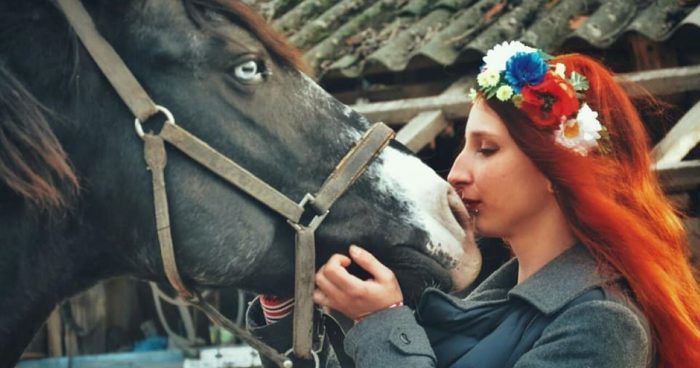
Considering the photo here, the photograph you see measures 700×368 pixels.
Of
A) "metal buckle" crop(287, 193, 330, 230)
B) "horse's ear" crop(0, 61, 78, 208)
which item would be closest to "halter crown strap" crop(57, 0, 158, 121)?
"horse's ear" crop(0, 61, 78, 208)

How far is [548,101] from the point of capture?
6.04 feet

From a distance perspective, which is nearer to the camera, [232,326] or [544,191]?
[544,191]

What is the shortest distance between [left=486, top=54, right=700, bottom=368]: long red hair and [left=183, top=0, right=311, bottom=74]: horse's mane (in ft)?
1.51

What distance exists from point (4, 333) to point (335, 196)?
0.67 meters

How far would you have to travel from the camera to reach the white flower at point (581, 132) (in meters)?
1.81

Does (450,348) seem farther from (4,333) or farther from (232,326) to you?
(4,333)

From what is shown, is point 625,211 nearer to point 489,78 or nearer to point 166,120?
point 489,78

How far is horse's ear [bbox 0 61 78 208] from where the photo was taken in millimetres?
1875

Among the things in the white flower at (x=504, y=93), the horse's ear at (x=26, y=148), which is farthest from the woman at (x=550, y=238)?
the horse's ear at (x=26, y=148)

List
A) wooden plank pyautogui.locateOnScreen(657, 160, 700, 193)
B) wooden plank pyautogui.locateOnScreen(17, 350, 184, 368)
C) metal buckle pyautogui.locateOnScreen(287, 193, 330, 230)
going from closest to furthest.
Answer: metal buckle pyautogui.locateOnScreen(287, 193, 330, 230) → wooden plank pyautogui.locateOnScreen(657, 160, 700, 193) → wooden plank pyautogui.locateOnScreen(17, 350, 184, 368)

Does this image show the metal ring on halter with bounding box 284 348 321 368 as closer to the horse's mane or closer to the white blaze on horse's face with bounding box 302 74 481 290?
the white blaze on horse's face with bounding box 302 74 481 290

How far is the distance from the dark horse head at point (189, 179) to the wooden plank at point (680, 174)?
1056 mm

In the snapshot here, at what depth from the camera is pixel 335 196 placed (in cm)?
204

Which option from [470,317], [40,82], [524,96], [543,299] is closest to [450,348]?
[470,317]
